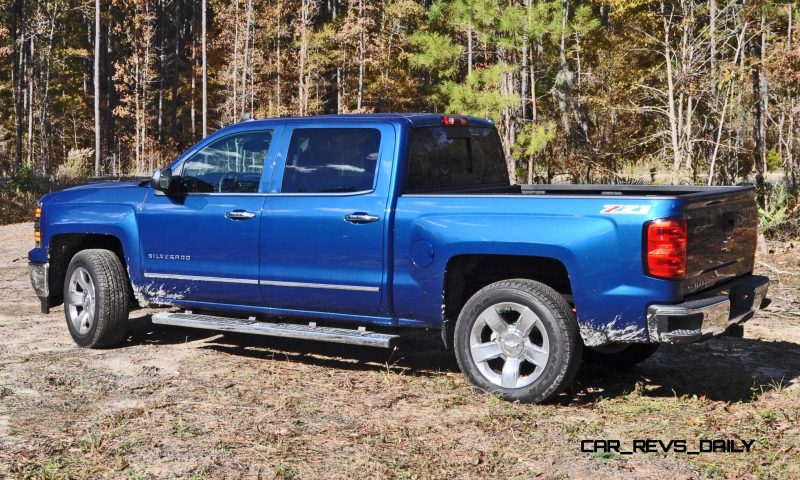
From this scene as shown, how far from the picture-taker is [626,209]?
17.5 ft

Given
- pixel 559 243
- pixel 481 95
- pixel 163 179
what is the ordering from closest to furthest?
pixel 559 243, pixel 163 179, pixel 481 95

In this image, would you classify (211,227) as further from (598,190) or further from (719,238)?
(719,238)

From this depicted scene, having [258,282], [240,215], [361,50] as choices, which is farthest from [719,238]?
[361,50]

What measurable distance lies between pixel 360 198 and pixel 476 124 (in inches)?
54.5

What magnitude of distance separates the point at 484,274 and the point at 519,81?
23095 mm

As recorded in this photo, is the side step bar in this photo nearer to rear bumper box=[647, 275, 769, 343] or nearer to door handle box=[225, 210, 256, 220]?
door handle box=[225, 210, 256, 220]

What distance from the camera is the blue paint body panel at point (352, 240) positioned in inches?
215

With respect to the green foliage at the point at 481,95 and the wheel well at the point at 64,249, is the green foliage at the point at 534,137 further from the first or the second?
the wheel well at the point at 64,249

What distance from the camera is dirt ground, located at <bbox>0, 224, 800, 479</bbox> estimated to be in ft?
15.4

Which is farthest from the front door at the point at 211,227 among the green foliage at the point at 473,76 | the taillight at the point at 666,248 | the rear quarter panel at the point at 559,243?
the green foliage at the point at 473,76

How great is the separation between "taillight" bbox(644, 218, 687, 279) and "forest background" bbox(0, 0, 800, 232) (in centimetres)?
1057

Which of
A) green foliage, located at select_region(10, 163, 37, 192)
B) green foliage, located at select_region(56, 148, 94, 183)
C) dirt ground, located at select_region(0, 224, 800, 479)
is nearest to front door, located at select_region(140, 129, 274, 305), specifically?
dirt ground, located at select_region(0, 224, 800, 479)

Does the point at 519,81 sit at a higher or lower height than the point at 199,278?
higher

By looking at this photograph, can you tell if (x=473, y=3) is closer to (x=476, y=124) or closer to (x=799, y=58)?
(x=799, y=58)
